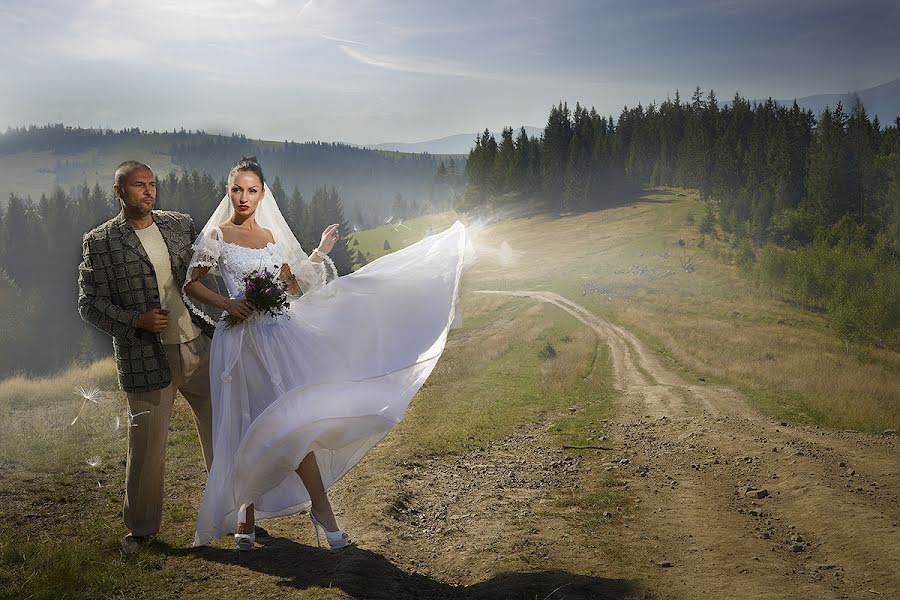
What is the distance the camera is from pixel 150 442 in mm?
6617

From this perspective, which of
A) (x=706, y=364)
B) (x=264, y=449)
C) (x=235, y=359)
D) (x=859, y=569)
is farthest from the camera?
(x=706, y=364)

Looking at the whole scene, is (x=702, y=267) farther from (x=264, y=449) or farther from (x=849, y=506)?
(x=264, y=449)

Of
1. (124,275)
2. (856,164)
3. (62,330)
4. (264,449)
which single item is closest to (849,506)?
(264,449)

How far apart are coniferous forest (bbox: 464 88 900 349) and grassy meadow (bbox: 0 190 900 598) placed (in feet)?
6.88

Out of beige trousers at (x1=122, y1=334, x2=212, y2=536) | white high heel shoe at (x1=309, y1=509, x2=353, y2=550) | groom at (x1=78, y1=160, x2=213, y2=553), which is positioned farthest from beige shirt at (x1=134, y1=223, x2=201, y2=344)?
white high heel shoe at (x1=309, y1=509, x2=353, y2=550)

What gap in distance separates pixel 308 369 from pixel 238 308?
2.79ft

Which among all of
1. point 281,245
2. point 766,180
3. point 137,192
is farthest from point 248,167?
point 766,180

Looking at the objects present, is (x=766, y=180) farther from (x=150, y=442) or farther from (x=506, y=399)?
(x=150, y=442)

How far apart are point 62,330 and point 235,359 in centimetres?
6568

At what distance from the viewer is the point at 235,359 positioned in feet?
20.2

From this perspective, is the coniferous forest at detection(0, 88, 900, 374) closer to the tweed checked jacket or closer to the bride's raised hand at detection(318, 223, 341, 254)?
the bride's raised hand at detection(318, 223, 341, 254)

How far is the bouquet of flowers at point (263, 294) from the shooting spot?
20.2ft

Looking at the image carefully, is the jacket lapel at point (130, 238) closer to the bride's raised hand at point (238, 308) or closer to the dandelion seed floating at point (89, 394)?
the bride's raised hand at point (238, 308)

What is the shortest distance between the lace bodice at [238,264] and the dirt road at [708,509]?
323 cm
